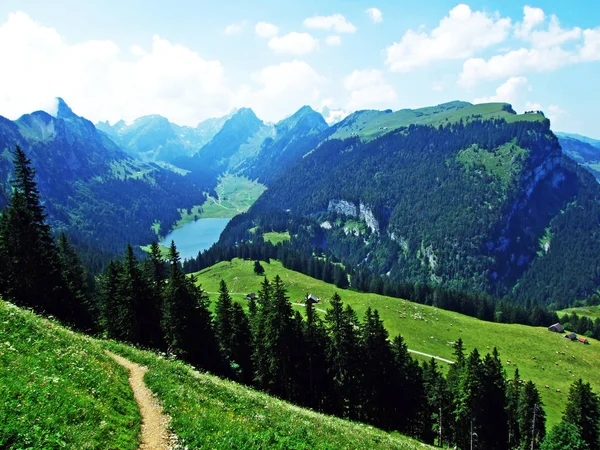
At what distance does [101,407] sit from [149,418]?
102 inches

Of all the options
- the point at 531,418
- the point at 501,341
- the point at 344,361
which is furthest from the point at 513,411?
the point at 501,341

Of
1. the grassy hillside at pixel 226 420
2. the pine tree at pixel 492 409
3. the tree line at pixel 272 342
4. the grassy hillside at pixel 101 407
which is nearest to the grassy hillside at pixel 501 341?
the pine tree at pixel 492 409

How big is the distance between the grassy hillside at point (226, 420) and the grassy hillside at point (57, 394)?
2.09m

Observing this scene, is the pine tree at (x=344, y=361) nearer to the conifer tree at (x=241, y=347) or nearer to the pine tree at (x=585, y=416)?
the conifer tree at (x=241, y=347)

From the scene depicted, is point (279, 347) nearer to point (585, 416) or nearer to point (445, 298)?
point (585, 416)

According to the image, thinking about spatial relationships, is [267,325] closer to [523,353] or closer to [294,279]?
[523,353]

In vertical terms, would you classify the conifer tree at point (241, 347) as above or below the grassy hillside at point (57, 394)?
below

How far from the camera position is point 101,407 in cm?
1636

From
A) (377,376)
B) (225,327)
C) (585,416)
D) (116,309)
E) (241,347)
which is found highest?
(116,309)

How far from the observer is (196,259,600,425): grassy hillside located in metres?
98.1

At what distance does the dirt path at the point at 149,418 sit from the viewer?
52.1 ft

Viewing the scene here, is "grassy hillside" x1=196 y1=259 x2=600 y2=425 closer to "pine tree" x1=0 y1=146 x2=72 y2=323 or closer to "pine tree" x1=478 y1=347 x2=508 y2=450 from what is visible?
"pine tree" x1=478 y1=347 x2=508 y2=450

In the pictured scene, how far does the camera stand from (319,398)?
57531 mm

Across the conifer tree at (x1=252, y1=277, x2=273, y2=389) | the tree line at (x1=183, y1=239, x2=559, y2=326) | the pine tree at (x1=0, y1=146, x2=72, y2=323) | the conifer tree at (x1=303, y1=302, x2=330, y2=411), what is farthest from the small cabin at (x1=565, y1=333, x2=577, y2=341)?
the pine tree at (x1=0, y1=146, x2=72, y2=323)
